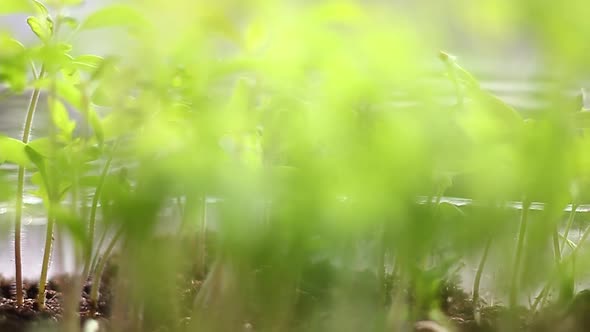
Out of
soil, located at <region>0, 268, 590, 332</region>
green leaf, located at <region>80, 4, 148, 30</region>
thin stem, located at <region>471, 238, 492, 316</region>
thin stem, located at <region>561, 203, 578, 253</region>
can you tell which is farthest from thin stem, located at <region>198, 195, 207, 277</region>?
thin stem, located at <region>561, 203, 578, 253</region>

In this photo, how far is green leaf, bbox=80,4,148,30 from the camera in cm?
36

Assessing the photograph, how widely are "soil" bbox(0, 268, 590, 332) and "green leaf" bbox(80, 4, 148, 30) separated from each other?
20cm

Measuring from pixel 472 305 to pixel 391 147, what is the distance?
1.34 ft

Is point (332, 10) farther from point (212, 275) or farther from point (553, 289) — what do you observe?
point (553, 289)

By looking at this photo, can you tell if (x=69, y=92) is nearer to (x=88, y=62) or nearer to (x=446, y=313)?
(x=88, y=62)

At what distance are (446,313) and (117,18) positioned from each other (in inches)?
18.0

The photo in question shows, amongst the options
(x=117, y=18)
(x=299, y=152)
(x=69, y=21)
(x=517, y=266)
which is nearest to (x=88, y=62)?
(x=69, y=21)

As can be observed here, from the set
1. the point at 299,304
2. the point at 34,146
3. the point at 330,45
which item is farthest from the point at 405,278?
the point at 34,146

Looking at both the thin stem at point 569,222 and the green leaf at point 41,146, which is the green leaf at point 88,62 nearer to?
the green leaf at point 41,146

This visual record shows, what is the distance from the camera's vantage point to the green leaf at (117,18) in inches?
14.3

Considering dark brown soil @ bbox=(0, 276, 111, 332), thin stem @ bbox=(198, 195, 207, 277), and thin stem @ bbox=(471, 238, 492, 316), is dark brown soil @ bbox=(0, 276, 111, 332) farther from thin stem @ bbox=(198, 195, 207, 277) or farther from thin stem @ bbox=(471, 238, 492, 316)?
thin stem @ bbox=(471, 238, 492, 316)

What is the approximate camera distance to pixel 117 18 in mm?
399

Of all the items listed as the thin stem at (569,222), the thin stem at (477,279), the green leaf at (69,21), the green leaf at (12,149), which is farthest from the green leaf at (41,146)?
the thin stem at (569,222)

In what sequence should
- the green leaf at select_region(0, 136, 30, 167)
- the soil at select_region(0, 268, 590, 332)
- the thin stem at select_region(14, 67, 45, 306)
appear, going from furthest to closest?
the thin stem at select_region(14, 67, 45, 306) → the green leaf at select_region(0, 136, 30, 167) → the soil at select_region(0, 268, 590, 332)
